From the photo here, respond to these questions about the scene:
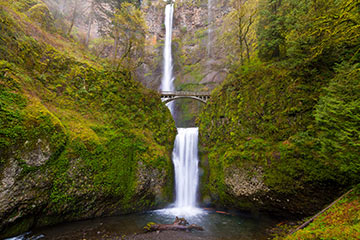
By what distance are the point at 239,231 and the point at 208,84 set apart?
21.4 meters

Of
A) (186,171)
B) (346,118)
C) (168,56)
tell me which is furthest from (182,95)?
(346,118)

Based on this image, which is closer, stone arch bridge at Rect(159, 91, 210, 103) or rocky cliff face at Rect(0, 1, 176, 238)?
rocky cliff face at Rect(0, 1, 176, 238)

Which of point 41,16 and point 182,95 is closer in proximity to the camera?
point 41,16

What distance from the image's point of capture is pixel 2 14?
7.86m

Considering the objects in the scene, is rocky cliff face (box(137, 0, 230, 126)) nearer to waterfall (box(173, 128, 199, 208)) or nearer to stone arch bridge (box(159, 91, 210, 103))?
stone arch bridge (box(159, 91, 210, 103))

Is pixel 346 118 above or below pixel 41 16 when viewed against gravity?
below

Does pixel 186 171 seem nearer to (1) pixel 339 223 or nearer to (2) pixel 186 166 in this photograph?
(2) pixel 186 166

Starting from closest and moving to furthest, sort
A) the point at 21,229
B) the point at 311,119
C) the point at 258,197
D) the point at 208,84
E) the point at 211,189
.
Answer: the point at 21,229 → the point at 311,119 → the point at 258,197 → the point at 211,189 → the point at 208,84

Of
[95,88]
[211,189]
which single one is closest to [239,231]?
[211,189]

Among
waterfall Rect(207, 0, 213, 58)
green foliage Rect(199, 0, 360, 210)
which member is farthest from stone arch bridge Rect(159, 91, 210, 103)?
waterfall Rect(207, 0, 213, 58)

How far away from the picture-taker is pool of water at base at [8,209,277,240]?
625 cm

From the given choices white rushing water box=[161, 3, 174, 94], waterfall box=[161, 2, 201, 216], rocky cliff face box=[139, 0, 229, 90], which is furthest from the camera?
white rushing water box=[161, 3, 174, 94]

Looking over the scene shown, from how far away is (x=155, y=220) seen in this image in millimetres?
8461

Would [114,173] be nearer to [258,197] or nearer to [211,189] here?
[211,189]
